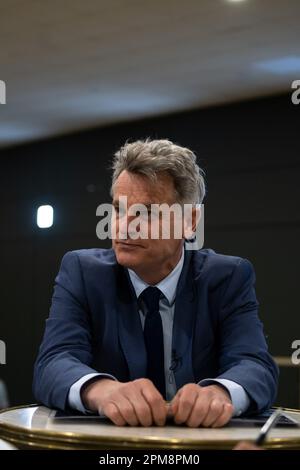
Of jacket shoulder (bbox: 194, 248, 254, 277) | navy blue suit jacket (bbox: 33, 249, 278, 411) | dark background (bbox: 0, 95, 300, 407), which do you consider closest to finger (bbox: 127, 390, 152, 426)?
navy blue suit jacket (bbox: 33, 249, 278, 411)

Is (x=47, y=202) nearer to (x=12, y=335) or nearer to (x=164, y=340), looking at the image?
(x=12, y=335)

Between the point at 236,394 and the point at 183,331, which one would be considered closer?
the point at 236,394

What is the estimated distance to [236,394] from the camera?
1.61m

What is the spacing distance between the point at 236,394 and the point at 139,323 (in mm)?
356

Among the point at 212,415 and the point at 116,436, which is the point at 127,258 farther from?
the point at 116,436

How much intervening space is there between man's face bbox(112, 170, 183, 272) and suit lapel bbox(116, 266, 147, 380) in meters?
0.09

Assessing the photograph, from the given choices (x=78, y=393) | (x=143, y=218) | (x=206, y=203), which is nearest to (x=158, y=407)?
(x=78, y=393)

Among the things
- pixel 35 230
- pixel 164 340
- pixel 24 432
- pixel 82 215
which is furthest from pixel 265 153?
pixel 24 432

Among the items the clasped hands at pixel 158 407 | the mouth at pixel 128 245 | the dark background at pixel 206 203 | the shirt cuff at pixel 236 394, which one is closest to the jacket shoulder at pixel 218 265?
the mouth at pixel 128 245

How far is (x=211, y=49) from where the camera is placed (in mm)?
5961

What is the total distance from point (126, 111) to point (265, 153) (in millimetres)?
1571

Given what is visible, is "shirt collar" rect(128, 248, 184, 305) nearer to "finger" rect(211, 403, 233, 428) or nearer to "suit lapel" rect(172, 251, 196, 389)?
"suit lapel" rect(172, 251, 196, 389)

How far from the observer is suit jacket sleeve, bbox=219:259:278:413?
5.53 feet

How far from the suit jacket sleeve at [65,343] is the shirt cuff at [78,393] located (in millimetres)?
11
